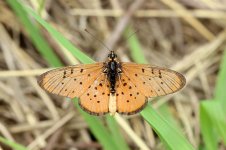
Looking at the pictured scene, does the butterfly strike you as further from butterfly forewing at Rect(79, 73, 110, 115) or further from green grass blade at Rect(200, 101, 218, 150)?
green grass blade at Rect(200, 101, 218, 150)

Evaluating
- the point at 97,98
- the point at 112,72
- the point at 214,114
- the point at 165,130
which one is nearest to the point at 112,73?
Answer: the point at 112,72

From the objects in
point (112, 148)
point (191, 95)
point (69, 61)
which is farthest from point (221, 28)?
point (112, 148)

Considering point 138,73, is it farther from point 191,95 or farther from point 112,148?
point 191,95

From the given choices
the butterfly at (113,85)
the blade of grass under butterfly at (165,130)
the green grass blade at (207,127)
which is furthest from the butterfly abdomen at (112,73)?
the green grass blade at (207,127)

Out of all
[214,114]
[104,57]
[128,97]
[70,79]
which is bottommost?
[214,114]

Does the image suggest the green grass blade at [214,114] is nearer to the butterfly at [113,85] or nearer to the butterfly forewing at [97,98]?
the butterfly at [113,85]

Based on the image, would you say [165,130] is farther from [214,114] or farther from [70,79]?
[70,79]

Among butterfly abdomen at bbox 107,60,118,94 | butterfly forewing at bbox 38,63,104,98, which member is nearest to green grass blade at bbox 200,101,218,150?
butterfly abdomen at bbox 107,60,118,94
